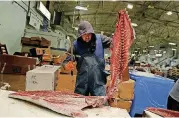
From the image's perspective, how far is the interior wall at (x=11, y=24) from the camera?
5.90m

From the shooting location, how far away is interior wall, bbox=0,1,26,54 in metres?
5.90

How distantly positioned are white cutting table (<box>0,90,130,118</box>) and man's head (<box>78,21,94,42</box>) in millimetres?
1241

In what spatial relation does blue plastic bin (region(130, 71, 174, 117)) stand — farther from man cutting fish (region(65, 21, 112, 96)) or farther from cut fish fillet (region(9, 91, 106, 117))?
cut fish fillet (region(9, 91, 106, 117))

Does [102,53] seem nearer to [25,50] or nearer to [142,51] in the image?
[25,50]

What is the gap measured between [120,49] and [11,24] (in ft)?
17.9

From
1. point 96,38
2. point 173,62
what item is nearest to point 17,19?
point 96,38

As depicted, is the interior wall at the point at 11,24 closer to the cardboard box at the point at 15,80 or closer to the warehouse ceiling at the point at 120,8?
the cardboard box at the point at 15,80

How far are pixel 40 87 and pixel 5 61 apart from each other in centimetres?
126

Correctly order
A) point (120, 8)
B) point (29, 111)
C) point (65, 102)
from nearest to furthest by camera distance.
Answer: point (29, 111) < point (65, 102) < point (120, 8)

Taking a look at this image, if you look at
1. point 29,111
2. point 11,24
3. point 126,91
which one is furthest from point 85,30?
point 11,24

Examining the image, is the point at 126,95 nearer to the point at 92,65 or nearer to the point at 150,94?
the point at 150,94

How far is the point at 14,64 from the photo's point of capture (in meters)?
3.73

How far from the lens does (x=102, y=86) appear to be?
105 inches

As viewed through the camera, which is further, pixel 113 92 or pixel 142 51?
pixel 142 51
